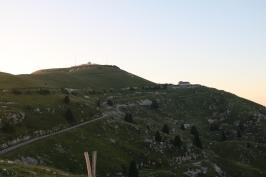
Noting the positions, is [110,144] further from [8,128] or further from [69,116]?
[8,128]

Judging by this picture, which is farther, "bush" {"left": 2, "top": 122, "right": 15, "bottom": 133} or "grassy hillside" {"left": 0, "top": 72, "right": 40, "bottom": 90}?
"grassy hillside" {"left": 0, "top": 72, "right": 40, "bottom": 90}

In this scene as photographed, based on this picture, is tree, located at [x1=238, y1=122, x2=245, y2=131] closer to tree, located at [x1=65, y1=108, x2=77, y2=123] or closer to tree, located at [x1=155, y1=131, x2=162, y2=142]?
tree, located at [x1=155, y1=131, x2=162, y2=142]

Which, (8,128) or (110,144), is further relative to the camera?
(110,144)

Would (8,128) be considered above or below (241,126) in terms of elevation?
above

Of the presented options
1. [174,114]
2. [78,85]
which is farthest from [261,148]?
[78,85]

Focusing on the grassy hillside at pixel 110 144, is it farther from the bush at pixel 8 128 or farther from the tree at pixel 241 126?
the tree at pixel 241 126

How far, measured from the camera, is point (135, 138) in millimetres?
78938

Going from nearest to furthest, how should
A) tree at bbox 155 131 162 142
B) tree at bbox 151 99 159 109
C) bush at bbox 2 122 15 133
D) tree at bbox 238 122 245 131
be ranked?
bush at bbox 2 122 15 133 < tree at bbox 155 131 162 142 < tree at bbox 238 122 245 131 < tree at bbox 151 99 159 109

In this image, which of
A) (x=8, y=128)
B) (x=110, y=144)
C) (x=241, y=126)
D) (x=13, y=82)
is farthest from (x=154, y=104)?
(x=8, y=128)

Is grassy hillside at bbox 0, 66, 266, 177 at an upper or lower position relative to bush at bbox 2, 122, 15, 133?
lower

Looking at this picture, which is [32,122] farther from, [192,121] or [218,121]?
[218,121]

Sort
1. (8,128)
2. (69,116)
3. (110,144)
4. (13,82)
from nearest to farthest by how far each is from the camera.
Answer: (8,128)
(110,144)
(69,116)
(13,82)

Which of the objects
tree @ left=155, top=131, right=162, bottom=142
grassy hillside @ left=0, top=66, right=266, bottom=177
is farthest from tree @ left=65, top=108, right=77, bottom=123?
tree @ left=155, top=131, right=162, bottom=142

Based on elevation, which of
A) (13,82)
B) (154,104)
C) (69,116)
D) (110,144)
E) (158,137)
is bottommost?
(158,137)
